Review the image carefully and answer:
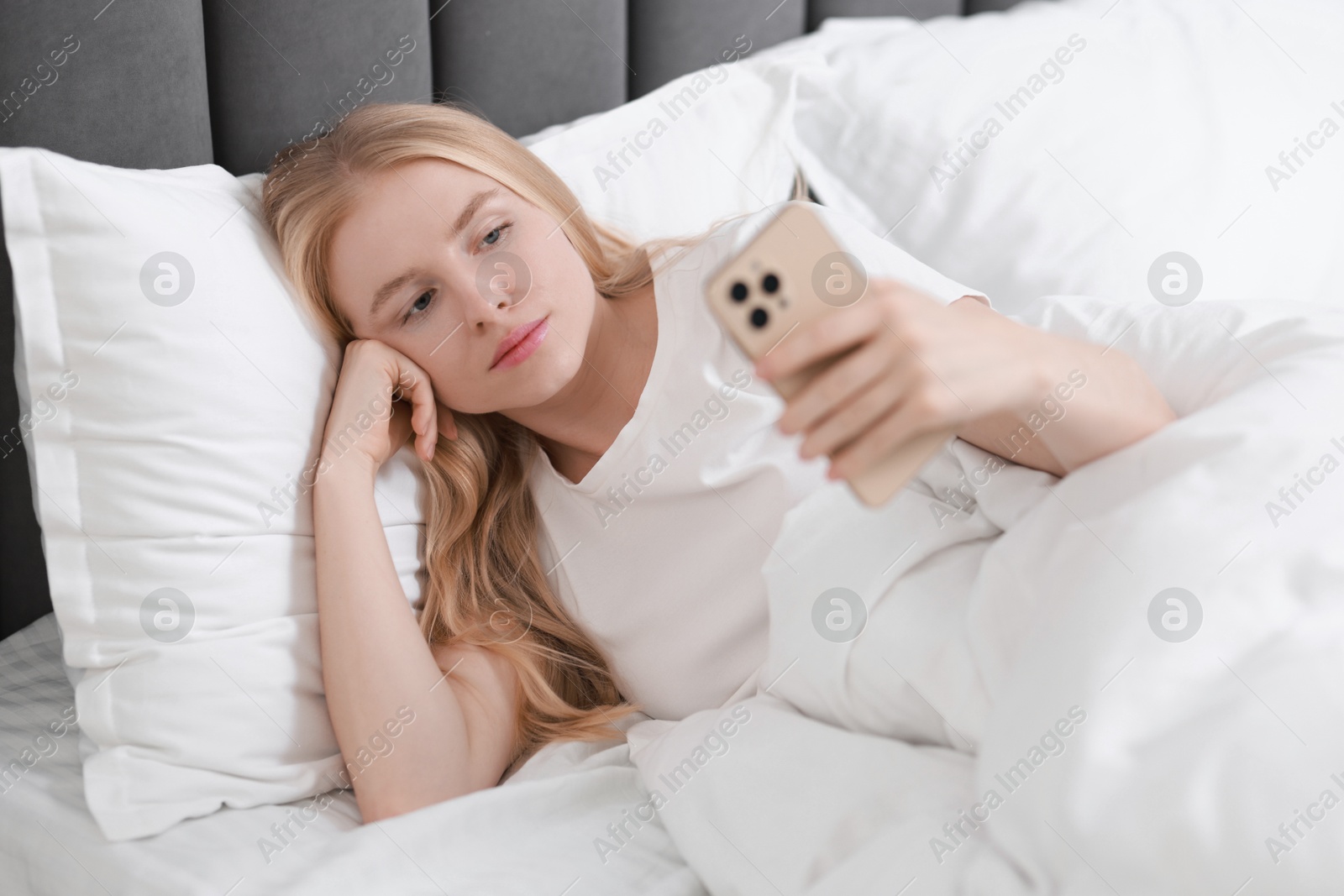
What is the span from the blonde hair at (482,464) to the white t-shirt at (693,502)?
0.16 ft

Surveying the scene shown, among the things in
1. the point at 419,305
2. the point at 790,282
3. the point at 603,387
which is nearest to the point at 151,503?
the point at 419,305

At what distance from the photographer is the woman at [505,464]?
3.00ft

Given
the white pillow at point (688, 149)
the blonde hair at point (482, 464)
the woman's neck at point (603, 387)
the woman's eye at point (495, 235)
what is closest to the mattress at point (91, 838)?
the blonde hair at point (482, 464)

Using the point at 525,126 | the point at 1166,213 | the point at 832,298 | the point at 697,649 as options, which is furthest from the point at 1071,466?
the point at 525,126

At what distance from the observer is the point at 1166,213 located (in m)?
1.18

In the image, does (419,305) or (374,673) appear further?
(419,305)

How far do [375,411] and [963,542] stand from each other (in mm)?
533

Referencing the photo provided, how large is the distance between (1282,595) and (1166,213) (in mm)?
680

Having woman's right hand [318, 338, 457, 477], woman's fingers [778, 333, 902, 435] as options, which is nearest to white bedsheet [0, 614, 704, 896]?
woman's right hand [318, 338, 457, 477]

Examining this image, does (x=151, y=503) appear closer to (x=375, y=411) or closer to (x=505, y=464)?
(x=375, y=411)

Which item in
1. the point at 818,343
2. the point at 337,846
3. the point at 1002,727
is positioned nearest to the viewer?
the point at 818,343

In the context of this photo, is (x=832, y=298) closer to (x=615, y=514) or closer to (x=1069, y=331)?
(x=1069, y=331)

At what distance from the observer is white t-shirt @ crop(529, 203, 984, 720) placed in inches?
38.7

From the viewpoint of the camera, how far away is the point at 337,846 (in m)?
0.78
